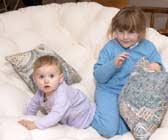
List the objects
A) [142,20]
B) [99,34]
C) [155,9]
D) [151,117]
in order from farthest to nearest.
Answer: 1. [155,9]
2. [99,34]
3. [142,20]
4. [151,117]

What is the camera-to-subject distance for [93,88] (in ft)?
6.17

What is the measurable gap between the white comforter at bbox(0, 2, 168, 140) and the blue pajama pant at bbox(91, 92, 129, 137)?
37mm

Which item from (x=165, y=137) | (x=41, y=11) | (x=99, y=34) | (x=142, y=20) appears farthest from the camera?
(x=41, y=11)

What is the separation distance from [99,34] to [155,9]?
0.55m

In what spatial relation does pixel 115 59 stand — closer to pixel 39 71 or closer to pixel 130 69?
pixel 130 69

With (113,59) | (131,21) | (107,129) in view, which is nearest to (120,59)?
(113,59)

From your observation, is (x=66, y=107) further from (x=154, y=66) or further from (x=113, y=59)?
(x=154, y=66)

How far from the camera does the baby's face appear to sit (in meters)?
1.50

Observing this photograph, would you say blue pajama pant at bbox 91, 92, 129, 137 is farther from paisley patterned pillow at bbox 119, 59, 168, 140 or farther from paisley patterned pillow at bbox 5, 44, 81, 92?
paisley patterned pillow at bbox 5, 44, 81, 92

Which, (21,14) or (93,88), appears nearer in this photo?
(93,88)

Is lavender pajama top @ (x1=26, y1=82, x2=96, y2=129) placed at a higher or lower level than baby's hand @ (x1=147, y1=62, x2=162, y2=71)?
lower

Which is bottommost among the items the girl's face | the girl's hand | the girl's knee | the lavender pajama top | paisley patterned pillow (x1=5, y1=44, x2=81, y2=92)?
the girl's knee

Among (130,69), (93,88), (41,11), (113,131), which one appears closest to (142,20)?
(130,69)

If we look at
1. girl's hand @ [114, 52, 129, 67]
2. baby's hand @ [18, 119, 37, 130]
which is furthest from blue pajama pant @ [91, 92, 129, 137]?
baby's hand @ [18, 119, 37, 130]
